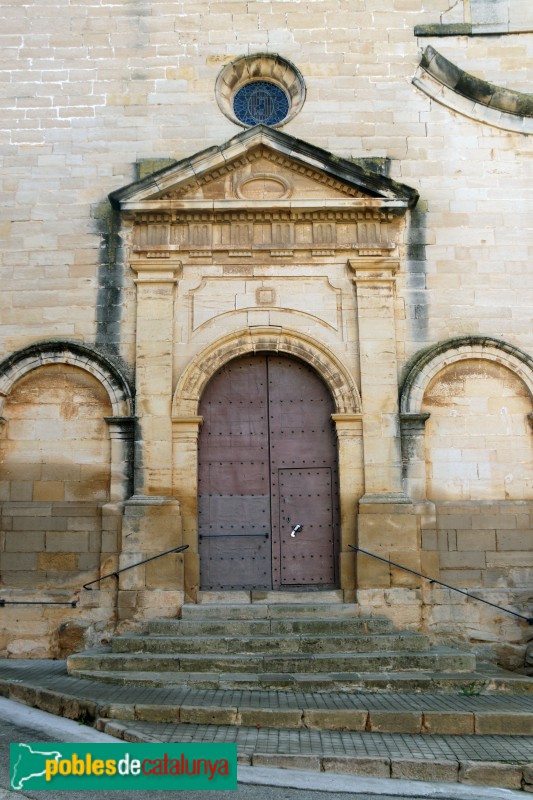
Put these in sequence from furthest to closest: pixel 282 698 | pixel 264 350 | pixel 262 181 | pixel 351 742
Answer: pixel 262 181 → pixel 264 350 → pixel 282 698 → pixel 351 742

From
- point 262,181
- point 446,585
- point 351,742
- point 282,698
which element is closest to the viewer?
point 351,742

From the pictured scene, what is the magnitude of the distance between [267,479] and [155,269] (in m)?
3.10

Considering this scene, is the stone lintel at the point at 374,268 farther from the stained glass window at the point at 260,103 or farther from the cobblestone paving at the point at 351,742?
the cobblestone paving at the point at 351,742

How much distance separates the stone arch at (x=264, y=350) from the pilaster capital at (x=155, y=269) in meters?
1.10

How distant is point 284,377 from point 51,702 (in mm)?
4916

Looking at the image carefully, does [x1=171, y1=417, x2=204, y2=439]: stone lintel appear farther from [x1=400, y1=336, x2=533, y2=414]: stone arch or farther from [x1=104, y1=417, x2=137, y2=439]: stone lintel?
[x1=400, y1=336, x2=533, y2=414]: stone arch

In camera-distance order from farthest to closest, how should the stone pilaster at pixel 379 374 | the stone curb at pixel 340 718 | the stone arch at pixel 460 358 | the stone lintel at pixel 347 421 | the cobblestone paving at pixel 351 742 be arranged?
the stone arch at pixel 460 358 < the stone lintel at pixel 347 421 < the stone pilaster at pixel 379 374 < the stone curb at pixel 340 718 < the cobblestone paving at pixel 351 742

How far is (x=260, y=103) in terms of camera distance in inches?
451

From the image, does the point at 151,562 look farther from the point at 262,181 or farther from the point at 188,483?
the point at 262,181

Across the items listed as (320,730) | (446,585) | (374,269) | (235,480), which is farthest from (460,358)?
(320,730)

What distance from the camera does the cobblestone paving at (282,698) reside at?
7.29m

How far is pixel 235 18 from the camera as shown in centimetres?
1135

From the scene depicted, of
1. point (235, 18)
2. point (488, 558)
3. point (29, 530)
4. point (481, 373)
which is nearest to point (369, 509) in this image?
point (488, 558)

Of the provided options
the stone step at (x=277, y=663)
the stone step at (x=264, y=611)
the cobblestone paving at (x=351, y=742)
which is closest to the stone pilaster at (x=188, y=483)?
the stone step at (x=264, y=611)
